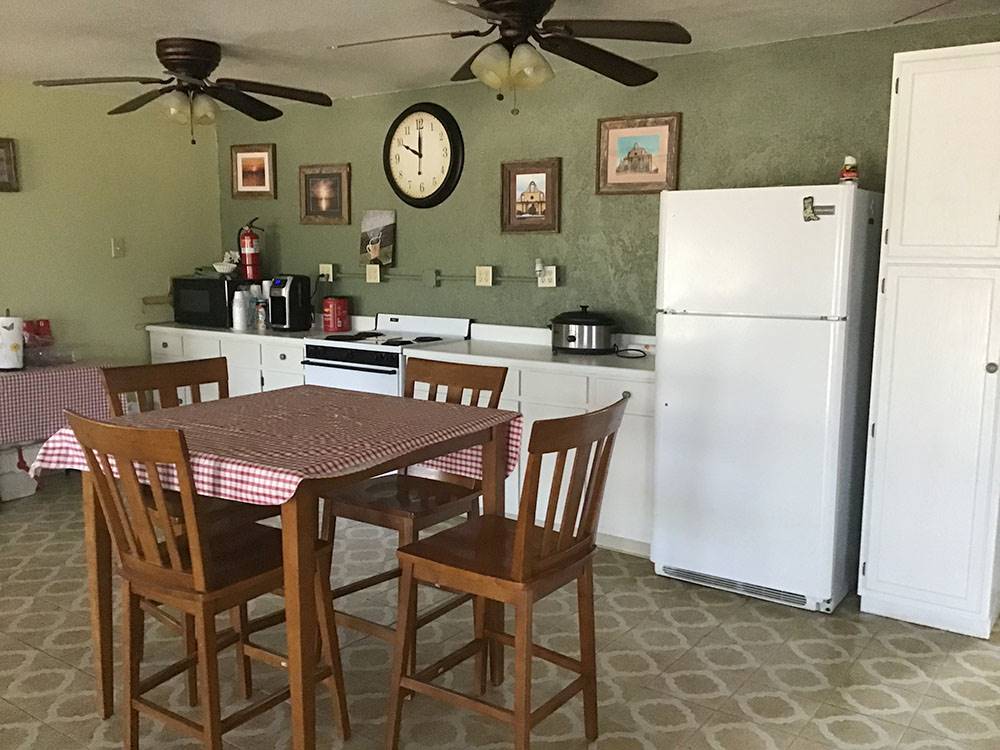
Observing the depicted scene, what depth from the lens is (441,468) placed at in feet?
9.17

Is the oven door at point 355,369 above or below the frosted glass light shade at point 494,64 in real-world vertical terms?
below

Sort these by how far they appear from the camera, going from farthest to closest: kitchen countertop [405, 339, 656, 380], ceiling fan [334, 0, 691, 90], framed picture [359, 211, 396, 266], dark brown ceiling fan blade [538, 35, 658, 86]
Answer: framed picture [359, 211, 396, 266] → kitchen countertop [405, 339, 656, 380] → dark brown ceiling fan blade [538, 35, 658, 86] → ceiling fan [334, 0, 691, 90]

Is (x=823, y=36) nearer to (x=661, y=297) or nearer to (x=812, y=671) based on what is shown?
(x=661, y=297)

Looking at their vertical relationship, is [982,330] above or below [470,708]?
above

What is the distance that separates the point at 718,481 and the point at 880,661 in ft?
2.69

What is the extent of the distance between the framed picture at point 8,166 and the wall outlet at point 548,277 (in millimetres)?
2891

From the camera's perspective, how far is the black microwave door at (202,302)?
513cm

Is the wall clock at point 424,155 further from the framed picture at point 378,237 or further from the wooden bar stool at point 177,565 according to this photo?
the wooden bar stool at point 177,565

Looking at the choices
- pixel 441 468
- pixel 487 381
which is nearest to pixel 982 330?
pixel 487 381

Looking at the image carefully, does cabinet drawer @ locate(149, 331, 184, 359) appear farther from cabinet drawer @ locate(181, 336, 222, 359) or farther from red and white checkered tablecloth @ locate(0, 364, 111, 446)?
red and white checkered tablecloth @ locate(0, 364, 111, 446)

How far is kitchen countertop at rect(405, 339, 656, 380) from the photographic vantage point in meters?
3.66

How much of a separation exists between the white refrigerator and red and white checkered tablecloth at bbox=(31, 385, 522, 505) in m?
1.02

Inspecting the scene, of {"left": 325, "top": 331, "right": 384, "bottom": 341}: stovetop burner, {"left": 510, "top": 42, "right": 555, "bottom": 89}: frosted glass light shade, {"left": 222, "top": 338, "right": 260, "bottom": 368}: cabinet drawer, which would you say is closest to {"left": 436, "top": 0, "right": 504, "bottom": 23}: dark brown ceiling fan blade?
{"left": 510, "top": 42, "right": 555, "bottom": 89}: frosted glass light shade

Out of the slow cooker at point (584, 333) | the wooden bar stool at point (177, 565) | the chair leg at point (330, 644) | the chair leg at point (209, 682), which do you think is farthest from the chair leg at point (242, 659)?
the slow cooker at point (584, 333)
